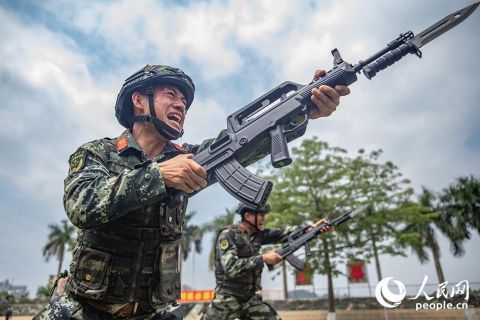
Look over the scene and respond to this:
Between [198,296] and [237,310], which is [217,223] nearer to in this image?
[198,296]

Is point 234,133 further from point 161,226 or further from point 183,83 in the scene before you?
point 161,226

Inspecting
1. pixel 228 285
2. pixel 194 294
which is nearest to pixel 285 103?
pixel 228 285

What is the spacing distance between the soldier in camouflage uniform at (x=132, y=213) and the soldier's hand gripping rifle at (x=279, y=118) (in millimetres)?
175

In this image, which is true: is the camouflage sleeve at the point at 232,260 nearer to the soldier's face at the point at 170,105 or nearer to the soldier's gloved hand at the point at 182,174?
the soldier's face at the point at 170,105

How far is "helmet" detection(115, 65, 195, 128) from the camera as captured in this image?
2.91 m

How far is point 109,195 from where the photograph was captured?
1.93 metres

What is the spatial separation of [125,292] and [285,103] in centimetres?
200

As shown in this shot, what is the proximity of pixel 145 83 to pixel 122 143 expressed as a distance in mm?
637

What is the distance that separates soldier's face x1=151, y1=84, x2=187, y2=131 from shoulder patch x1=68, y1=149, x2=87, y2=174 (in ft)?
2.24

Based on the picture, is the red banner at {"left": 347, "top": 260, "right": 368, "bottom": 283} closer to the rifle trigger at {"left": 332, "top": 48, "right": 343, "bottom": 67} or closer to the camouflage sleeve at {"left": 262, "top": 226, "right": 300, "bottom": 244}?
the camouflage sleeve at {"left": 262, "top": 226, "right": 300, "bottom": 244}

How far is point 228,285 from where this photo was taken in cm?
593

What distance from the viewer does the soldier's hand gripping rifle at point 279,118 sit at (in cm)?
275

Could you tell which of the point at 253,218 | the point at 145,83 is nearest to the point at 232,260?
the point at 253,218

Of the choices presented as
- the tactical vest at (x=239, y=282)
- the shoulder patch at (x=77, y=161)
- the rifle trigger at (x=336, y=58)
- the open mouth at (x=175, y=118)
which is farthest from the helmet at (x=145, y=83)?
the tactical vest at (x=239, y=282)
